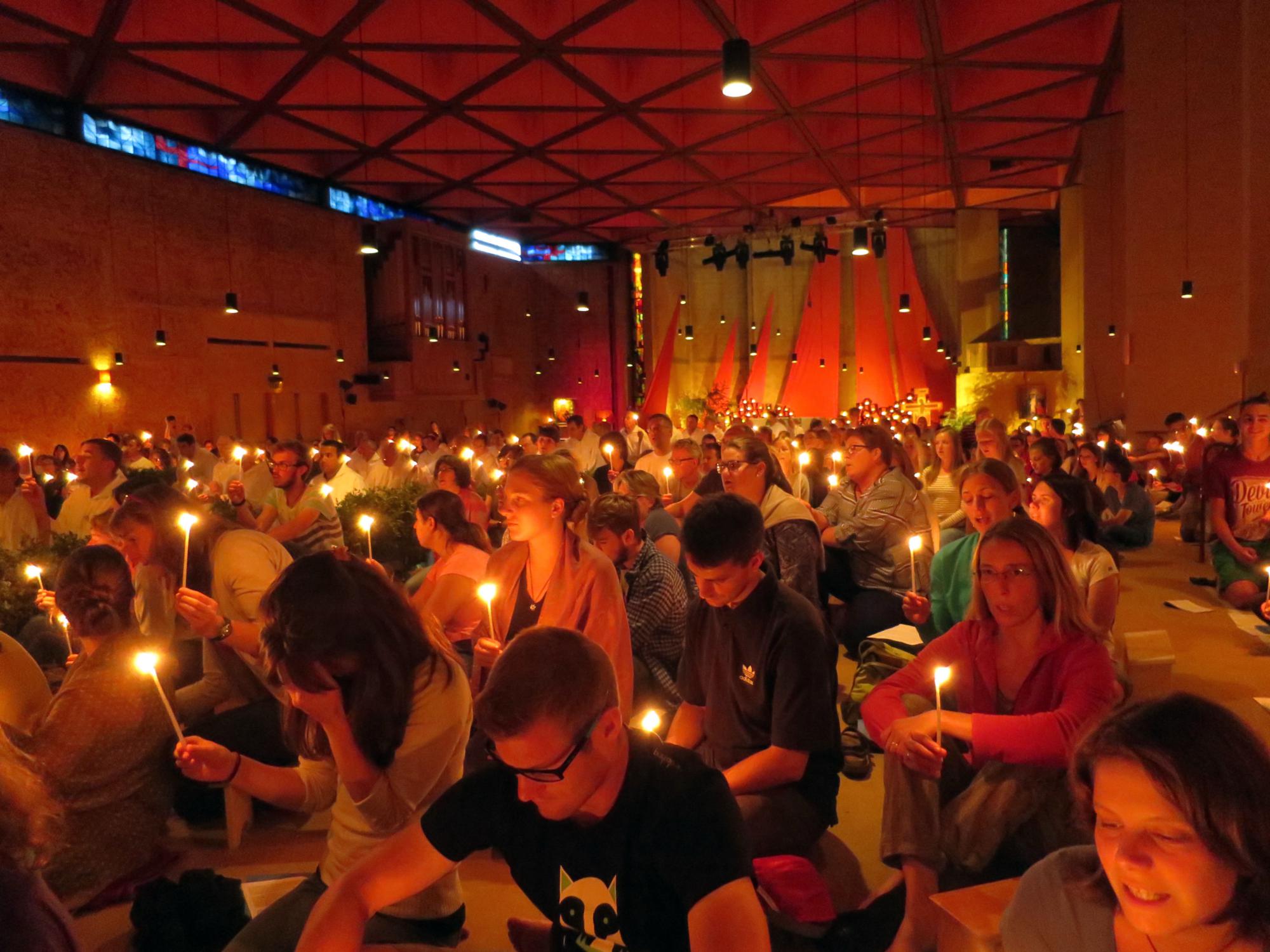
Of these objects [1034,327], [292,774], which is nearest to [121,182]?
[292,774]

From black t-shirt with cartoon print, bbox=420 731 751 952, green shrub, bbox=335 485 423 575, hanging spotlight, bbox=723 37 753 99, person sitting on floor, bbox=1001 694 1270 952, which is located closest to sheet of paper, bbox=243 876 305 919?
black t-shirt with cartoon print, bbox=420 731 751 952

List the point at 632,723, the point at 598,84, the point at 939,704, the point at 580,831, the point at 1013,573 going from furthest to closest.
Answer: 1. the point at 598,84
2. the point at 632,723
3. the point at 1013,573
4. the point at 939,704
5. the point at 580,831

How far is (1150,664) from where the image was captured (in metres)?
3.59

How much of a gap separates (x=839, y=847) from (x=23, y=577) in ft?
14.9

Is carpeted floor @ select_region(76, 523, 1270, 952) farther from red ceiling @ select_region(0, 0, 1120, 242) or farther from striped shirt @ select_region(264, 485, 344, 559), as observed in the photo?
red ceiling @ select_region(0, 0, 1120, 242)

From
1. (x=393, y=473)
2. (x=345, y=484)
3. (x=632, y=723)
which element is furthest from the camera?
(x=393, y=473)

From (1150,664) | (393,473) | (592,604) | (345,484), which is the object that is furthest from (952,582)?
(393,473)

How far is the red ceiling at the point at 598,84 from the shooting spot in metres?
11.6

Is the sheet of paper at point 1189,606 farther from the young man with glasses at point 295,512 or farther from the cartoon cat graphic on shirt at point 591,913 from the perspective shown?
the cartoon cat graphic on shirt at point 591,913

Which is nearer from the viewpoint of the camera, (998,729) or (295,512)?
(998,729)

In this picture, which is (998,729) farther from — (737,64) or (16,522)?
(16,522)

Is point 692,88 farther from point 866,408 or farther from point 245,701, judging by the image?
point 245,701

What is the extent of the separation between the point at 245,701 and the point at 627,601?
1658mm

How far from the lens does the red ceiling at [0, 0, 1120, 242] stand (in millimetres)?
11562
